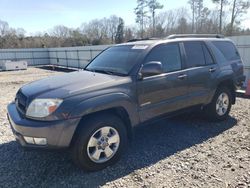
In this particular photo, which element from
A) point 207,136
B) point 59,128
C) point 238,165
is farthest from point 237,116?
point 59,128

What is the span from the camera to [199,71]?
170 inches

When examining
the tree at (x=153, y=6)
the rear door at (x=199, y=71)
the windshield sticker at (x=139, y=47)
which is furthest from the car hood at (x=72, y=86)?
the tree at (x=153, y=6)

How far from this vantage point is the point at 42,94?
9.78ft

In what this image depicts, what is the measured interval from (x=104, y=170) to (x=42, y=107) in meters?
1.25

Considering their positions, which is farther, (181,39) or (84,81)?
(181,39)

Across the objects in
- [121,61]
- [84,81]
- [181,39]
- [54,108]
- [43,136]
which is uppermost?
[181,39]

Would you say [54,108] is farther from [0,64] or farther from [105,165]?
[0,64]

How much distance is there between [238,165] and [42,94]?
296 cm

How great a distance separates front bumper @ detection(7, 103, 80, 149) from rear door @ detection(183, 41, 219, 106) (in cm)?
238

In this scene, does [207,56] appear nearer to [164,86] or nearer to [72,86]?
[164,86]

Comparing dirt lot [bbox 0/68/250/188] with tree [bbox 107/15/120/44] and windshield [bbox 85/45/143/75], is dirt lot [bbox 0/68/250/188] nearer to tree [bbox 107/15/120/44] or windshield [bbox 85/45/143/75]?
windshield [bbox 85/45/143/75]

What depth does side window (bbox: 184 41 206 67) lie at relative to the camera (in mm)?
4242

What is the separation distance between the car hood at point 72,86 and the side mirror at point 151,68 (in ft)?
0.85

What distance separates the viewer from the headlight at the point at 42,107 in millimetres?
2799
